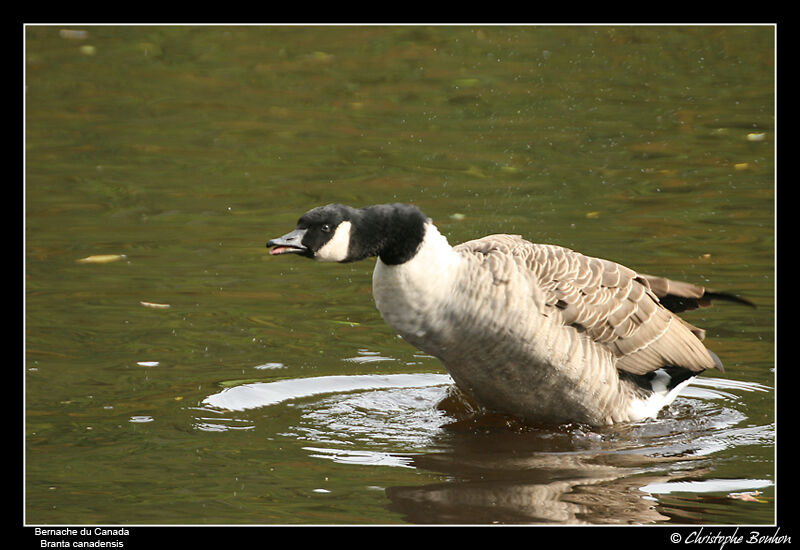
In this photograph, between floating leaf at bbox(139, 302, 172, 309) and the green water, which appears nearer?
the green water

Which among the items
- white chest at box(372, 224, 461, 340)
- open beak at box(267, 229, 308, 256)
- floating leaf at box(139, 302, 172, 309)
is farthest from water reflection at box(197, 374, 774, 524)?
floating leaf at box(139, 302, 172, 309)

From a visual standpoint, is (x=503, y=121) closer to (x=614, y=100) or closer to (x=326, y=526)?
(x=614, y=100)

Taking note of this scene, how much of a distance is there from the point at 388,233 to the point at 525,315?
115 cm

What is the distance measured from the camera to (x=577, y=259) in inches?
331

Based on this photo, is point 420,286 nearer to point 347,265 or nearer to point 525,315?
point 525,315

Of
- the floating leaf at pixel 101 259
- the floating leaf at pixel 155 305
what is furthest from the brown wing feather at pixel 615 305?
the floating leaf at pixel 101 259

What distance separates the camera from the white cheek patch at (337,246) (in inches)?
282

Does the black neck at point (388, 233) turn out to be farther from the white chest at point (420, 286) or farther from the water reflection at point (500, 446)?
the water reflection at point (500, 446)

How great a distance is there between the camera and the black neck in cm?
729

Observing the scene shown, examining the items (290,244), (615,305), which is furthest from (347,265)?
(290,244)

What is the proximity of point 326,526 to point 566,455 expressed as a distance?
2.02 m

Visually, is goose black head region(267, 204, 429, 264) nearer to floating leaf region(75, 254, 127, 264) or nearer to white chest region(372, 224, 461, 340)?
white chest region(372, 224, 461, 340)

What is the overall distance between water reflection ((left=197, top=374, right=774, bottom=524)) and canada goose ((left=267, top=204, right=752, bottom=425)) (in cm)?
27
